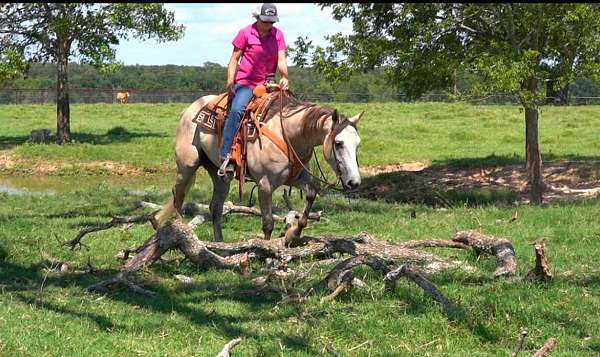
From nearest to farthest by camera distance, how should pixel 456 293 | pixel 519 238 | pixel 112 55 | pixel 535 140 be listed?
1. pixel 456 293
2. pixel 519 238
3. pixel 535 140
4. pixel 112 55

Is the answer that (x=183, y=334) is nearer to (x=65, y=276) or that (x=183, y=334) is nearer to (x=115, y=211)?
(x=65, y=276)

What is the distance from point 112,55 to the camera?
26797mm

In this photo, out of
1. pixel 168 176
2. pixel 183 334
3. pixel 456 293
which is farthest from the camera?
pixel 168 176

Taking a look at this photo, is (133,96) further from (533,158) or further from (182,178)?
(182,178)

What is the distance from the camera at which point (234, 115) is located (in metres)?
9.12

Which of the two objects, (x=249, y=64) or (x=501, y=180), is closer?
(x=249, y=64)

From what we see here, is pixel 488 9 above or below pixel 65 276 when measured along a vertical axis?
above

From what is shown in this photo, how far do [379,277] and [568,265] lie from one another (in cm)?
214

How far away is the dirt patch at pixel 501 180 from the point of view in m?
17.9

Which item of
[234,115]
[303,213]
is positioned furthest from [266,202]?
[234,115]

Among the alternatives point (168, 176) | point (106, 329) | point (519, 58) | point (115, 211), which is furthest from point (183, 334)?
point (168, 176)

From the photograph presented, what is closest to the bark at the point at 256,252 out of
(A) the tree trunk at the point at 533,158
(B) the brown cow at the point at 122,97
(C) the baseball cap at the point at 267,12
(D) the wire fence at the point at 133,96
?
(C) the baseball cap at the point at 267,12

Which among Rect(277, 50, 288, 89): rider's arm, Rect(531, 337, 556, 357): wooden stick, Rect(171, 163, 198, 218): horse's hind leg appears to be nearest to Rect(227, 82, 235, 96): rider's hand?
Rect(277, 50, 288, 89): rider's arm

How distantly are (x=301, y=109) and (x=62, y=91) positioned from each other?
70.9ft
